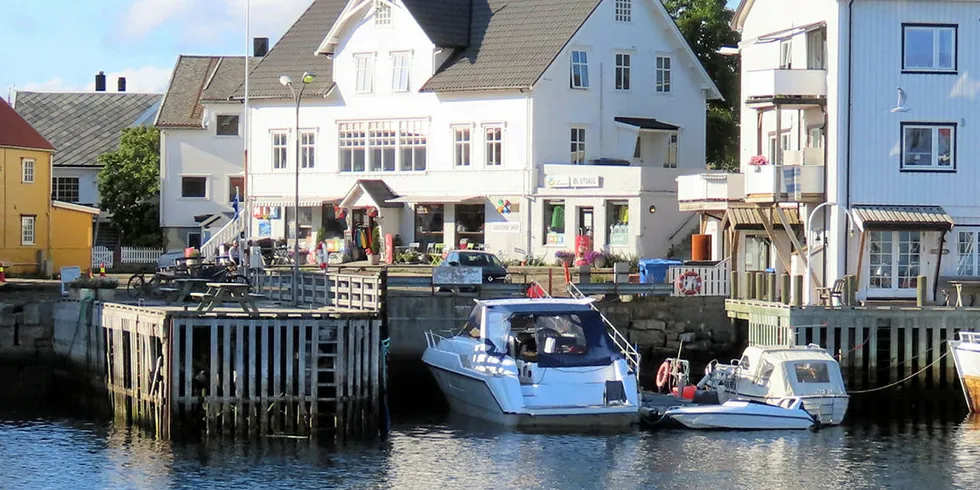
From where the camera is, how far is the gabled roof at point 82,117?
83.8 m

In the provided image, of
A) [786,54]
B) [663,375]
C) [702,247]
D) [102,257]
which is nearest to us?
[663,375]

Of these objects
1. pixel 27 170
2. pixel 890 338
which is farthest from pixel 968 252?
pixel 27 170

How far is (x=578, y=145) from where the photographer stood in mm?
64438

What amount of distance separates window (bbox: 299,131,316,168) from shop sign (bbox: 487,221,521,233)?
8.67 meters

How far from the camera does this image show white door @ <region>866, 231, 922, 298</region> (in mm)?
47062

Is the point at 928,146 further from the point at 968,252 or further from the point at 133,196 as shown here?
the point at 133,196

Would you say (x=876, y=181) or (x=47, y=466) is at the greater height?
(x=876, y=181)

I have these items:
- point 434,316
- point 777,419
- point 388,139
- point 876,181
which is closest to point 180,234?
point 388,139

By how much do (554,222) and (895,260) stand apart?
18.1 metres

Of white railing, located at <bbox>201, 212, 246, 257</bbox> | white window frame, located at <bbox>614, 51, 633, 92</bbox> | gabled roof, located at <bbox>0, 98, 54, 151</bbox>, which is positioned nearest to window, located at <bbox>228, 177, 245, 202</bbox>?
white railing, located at <bbox>201, 212, 246, 257</bbox>

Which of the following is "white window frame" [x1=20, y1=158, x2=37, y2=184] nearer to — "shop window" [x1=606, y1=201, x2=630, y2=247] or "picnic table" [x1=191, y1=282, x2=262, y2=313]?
"shop window" [x1=606, y1=201, x2=630, y2=247]

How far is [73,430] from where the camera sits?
124 ft

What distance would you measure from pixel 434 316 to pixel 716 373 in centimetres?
839

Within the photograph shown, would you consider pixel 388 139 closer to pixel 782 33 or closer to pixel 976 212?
pixel 782 33
